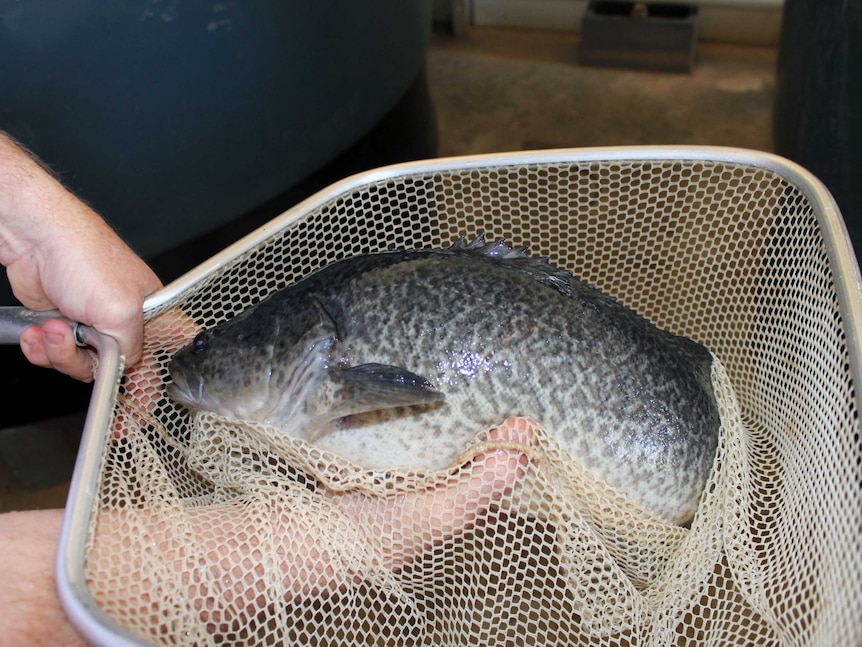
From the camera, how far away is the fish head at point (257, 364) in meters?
1.15

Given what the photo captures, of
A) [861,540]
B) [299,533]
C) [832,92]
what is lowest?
[299,533]

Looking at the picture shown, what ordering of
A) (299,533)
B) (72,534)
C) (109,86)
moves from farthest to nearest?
(109,86)
(299,533)
(72,534)

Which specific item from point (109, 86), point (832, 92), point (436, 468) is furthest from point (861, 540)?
point (109, 86)

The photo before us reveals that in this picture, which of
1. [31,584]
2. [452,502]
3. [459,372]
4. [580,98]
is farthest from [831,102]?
[580,98]

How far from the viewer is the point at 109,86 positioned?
4.79ft

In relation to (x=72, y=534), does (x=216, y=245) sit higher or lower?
lower

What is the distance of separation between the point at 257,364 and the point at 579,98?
258 cm

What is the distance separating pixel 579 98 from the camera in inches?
132

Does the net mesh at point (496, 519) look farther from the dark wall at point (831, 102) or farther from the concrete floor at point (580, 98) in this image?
the concrete floor at point (580, 98)

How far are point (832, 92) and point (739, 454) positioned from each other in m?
0.91

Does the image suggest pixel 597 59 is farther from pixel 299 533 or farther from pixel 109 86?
pixel 299 533

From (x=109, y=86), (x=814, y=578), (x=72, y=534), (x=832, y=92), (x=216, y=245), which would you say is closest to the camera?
(x=72, y=534)

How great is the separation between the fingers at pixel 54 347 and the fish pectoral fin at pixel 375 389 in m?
0.37

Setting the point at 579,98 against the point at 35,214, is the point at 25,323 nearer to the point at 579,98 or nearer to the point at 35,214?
the point at 35,214
